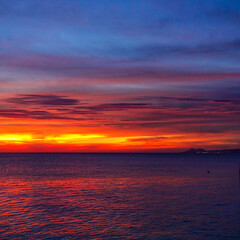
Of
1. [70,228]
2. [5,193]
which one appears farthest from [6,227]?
[5,193]

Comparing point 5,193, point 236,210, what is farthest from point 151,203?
point 5,193

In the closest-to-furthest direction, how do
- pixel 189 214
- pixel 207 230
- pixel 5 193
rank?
pixel 207 230 < pixel 189 214 < pixel 5 193

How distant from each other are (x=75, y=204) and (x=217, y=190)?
26.9 metres

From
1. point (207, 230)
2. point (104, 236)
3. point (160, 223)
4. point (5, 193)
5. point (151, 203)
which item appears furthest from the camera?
point (5, 193)

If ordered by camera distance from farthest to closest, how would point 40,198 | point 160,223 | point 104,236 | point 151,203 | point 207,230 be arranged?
point 40,198, point 151,203, point 160,223, point 207,230, point 104,236

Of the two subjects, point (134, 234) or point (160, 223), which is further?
point (160, 223)

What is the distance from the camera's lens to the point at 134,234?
98.7 ft

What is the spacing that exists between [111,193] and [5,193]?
18.0 metres

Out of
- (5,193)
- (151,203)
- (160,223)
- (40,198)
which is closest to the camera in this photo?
(160,223)

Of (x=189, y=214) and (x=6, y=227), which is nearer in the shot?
(x=6, y=227)

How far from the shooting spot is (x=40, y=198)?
51594mm

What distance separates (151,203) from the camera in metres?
46.0

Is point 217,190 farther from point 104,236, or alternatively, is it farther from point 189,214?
point 104,236

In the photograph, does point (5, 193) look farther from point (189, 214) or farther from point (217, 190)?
point (217, 190)
